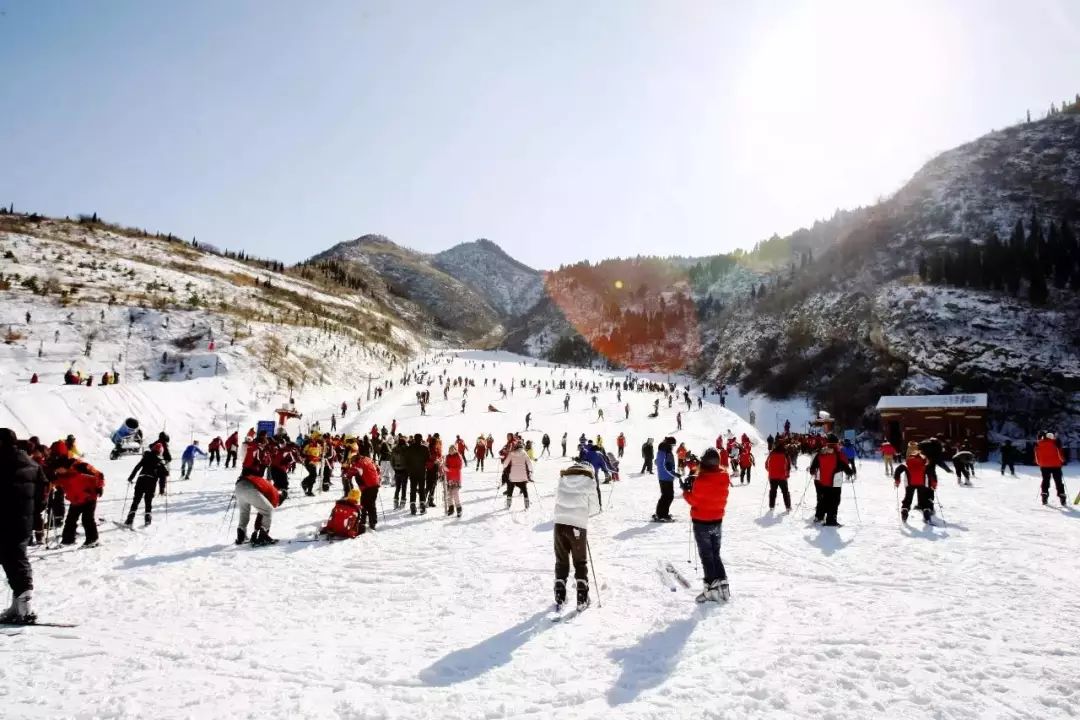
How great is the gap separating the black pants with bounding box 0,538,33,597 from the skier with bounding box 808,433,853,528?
38.0 ft

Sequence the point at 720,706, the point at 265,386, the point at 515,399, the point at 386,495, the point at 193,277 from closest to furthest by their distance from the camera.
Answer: the point at 720,706 < the point at 386,495 < the point at 265,386 < the point at 515,399 < the point at 193,277

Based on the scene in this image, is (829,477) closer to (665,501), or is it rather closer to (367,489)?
(665,501)

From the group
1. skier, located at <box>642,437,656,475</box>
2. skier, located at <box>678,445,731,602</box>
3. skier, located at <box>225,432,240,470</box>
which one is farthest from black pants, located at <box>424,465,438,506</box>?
skier, located at <box>225,432,240,470</box>

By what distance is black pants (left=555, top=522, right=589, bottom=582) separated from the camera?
20.4 feet

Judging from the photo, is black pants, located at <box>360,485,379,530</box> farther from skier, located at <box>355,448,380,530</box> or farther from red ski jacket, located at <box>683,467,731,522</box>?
red ski jacket, located at <box>683,467,731,522</box>

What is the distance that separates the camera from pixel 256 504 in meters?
9.61

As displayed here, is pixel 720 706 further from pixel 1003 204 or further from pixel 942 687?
pixel 1003 204

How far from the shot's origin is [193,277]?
6594 cm

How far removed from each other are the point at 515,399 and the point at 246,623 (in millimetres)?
44419

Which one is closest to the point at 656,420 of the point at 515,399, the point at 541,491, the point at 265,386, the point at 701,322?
the point at 515,399

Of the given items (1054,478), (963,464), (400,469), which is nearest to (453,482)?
(400,469)

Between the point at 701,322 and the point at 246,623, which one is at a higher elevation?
the point at 701,322

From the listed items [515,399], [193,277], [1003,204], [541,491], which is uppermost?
[1003,204]

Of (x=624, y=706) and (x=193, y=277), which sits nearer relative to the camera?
(x=624, y=706)
